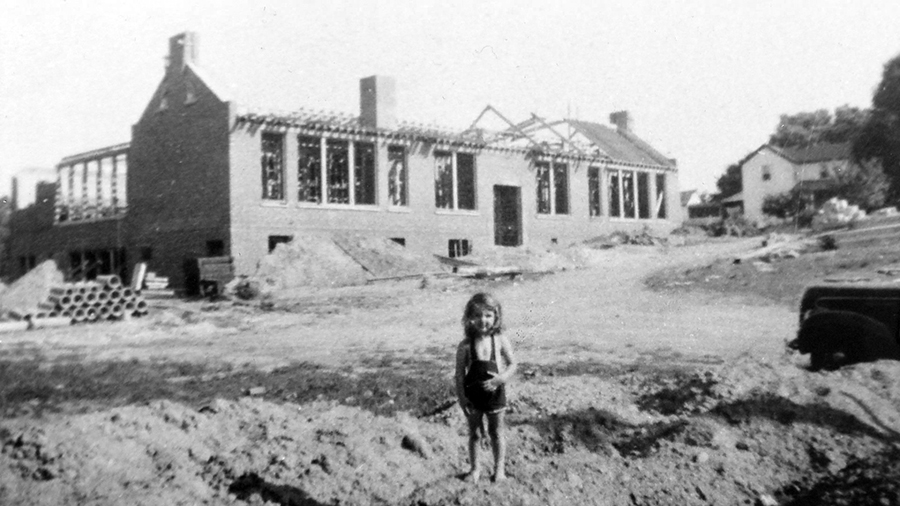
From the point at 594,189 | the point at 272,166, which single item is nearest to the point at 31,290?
the point at 272,166

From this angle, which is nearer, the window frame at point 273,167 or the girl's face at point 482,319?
the girl's face at point 482,319

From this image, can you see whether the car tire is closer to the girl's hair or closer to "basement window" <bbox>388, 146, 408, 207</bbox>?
the girl's hair

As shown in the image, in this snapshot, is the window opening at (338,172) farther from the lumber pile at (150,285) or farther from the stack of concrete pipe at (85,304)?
the stack of concrete pipe at (85,304)

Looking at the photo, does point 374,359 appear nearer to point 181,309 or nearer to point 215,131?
point 181,309

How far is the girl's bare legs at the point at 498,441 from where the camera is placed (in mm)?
5137

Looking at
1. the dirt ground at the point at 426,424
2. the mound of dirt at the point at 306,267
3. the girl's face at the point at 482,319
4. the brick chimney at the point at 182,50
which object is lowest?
the dirt ground at the point at 426,424

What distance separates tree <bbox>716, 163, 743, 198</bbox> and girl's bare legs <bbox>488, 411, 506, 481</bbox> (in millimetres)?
57988

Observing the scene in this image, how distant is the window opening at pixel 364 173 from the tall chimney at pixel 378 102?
989 mm

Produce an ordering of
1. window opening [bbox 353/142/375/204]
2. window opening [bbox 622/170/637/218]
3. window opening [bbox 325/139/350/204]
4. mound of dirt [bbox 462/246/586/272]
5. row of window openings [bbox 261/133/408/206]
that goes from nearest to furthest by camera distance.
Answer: row of window openings [bbox 261/133/408/206] → mound of dirt [bbox 462/246/586/272] → window opening [bbox 325/139/350/204] → window opening [bbox 353/142/375/204] → window opening [bbox 622/170/637/218]

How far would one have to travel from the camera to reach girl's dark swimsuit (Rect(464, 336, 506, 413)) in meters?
5.06

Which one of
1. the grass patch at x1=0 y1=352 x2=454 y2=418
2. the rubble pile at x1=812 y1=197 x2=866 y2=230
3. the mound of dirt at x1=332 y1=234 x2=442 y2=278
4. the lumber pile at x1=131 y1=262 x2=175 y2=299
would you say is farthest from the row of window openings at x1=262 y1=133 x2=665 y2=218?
the grass patch at x1=0 y1=352 x2=454 y2=418

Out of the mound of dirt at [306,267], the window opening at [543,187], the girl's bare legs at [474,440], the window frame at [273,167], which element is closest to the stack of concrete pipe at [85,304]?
the mound of dirt at [306,267]

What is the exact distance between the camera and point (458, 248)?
2866 centimetres

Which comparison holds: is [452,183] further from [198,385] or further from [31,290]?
[198,385]
